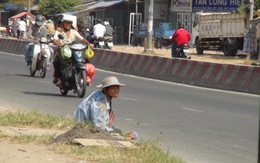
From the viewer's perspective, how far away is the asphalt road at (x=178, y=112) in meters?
9.96

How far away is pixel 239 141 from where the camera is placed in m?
10.6

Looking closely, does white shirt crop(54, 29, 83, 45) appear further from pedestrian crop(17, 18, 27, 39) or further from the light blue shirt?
pedestrian crop(17, 18, 27, 39)

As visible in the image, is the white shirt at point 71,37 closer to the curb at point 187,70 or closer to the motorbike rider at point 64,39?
the motorbike rider at point 64,39

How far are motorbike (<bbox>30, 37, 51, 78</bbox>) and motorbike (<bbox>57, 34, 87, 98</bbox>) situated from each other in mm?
4796

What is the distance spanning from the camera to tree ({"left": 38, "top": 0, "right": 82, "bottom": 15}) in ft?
231

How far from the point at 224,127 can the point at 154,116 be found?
160 centimetres

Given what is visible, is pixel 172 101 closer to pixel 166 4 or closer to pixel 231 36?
pixel 231 36

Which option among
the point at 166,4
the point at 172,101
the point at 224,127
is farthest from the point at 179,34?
the point at 166,4

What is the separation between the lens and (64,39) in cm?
1631

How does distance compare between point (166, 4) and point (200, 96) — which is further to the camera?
point (166, 4)

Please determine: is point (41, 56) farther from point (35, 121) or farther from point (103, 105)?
point (103, 105)

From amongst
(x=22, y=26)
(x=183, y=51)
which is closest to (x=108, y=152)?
(x=183, y=51)

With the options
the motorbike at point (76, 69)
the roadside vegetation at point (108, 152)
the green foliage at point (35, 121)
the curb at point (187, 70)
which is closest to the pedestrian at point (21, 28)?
the curb at point (187, 70)

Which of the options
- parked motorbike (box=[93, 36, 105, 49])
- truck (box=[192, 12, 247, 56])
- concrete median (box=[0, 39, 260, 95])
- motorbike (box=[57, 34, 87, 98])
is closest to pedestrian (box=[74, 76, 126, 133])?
motorbike (box=[57, 34, 87, 98])
